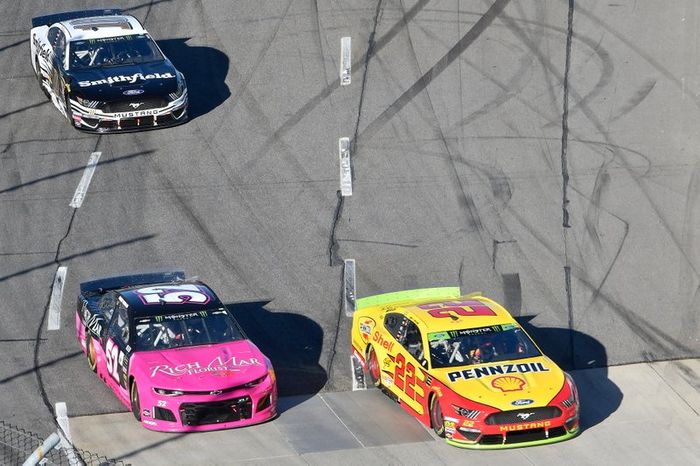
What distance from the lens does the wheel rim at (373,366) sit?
765 inches

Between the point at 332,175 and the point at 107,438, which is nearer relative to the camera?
the point at 107,438

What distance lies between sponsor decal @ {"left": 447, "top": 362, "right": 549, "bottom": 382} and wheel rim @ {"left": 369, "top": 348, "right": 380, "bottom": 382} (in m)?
1.71

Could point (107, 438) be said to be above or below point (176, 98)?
below

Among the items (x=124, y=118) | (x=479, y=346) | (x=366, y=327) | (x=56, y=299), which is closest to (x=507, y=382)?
(x=479, y=346)

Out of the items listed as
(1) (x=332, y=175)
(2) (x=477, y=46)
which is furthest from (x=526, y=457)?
(2) (x=477, y=46)

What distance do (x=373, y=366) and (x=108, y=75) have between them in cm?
811

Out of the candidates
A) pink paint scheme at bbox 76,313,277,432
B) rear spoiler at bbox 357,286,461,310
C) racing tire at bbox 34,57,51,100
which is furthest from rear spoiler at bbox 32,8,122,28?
pink paint scheme at bbox 76,313,277,432

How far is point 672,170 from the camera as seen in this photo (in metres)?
24.4

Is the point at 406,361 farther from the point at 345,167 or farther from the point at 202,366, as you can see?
the point at 345,167

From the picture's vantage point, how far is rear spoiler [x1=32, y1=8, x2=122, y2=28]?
26823 mm

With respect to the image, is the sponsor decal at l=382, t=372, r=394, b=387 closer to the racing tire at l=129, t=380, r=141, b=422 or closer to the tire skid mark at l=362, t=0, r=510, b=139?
the racing tire at l=129, t=380, r=141, b=422

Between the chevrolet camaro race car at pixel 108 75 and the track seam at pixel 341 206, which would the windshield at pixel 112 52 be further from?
the track seam at pixel 341 206

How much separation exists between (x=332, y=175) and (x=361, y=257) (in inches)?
89.9

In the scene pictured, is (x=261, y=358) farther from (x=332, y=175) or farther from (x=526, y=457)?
(x=332, y=175)
